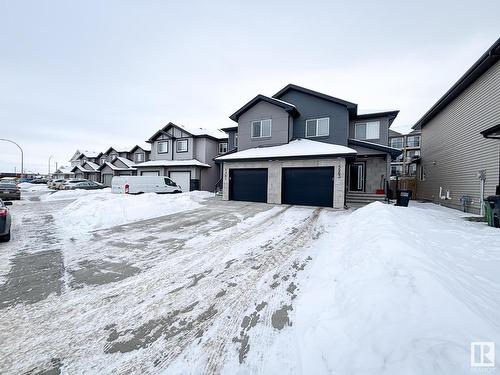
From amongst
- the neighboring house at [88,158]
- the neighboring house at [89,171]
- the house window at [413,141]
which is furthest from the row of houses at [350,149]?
the neighboring house at [88,158]

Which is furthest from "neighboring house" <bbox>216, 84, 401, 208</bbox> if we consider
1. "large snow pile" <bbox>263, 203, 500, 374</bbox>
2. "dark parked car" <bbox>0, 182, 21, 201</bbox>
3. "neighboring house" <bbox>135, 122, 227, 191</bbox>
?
"dark parked car" <bbox>0, 182, 21, 201</bbox>

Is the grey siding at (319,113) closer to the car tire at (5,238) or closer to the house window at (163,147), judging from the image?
the house window at (163,147)

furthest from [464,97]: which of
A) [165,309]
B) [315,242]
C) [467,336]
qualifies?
[165,309]

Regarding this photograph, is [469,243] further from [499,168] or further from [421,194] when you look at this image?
[421,194]

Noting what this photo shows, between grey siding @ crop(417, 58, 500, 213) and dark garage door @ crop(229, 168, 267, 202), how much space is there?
11392 millimetres

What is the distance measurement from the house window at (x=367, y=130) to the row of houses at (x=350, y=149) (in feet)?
0.24

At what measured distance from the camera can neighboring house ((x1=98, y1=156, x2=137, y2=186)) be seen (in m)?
35.3

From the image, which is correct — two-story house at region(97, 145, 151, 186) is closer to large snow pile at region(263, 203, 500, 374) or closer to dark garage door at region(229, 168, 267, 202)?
dark garage door at region(229, 168, 267, 202)

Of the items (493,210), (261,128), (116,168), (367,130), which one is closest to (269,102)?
(261,128)

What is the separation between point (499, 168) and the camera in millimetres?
9336

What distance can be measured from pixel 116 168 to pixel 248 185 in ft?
95.7

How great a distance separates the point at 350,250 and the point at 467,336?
2917 millimetres

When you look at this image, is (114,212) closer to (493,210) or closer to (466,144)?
(493,210)

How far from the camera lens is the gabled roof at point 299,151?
44.4ft
